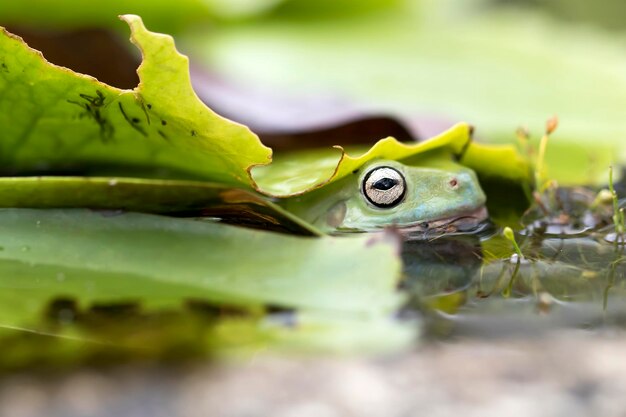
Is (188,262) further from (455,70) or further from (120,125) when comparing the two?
(455,70)

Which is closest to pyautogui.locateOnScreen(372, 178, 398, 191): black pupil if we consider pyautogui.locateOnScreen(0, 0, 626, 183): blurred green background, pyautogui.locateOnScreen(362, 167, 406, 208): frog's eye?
pyautogui.locateOnScreen(362, 167, 406, 208): frog's eye

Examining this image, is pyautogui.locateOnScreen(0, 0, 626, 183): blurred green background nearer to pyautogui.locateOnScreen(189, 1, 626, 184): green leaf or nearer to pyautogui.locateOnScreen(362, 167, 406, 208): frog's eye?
pyautogui.locateOnScreen(189, 1, 626, 184): green leaf

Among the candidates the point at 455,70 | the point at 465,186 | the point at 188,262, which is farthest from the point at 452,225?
the point at 455,70

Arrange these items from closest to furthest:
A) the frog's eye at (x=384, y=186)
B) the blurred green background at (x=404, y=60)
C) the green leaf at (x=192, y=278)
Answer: the green leaf at (x=192, y=278) → the frog's eye at (x=384, y=186) → the blurred green background at (x=404, y=60)

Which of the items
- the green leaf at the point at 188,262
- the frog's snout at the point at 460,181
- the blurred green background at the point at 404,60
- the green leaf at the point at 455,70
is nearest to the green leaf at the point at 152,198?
the green leaf at the point at 188,262

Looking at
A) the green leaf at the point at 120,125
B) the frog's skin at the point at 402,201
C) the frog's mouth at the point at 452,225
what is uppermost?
the green leaf at the point at 120,125

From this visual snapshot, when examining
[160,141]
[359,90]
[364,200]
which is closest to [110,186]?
[160,141]

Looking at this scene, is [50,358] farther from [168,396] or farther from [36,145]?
[36,145]

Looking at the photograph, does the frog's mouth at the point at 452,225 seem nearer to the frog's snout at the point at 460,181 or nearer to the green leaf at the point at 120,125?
the frog's snout at the point at 460,181
